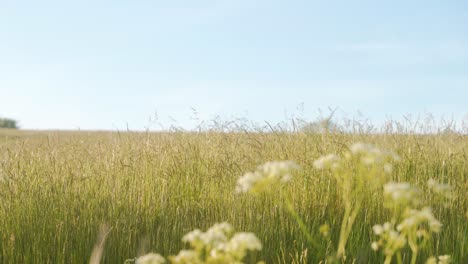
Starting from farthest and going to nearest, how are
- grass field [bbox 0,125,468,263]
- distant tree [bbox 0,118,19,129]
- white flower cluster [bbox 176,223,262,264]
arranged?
distant tree [bbox 0,118,19,129] < grass field [bbox 0,125,468,263] < white flower cluster [bbox 176,223,262,264]

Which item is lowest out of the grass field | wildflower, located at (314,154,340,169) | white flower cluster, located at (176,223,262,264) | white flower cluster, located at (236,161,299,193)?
the grass field

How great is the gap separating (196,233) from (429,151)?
4891 millimetres

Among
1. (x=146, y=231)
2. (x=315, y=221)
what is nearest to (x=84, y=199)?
(x=146, y=231)

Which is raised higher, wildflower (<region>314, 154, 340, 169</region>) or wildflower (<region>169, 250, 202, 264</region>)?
wildflower (<region>314, 154, 340, 169</region>)

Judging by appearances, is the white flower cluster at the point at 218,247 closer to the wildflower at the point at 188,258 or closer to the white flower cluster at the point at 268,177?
the wildflower at the point at 188,258

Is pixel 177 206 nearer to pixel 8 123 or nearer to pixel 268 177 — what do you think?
pixel 268 177

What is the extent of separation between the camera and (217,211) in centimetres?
431

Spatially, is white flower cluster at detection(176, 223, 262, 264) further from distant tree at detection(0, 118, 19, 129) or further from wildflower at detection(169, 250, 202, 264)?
distant tree at detection(0, 118, 19, 129)

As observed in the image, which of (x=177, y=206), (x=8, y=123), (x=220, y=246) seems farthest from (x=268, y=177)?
(x=8, y=123)

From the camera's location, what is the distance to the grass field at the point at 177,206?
12.4ft

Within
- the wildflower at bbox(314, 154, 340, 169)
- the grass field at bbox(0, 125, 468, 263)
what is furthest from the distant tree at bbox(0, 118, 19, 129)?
the wildflower at bbox(314, 154, 340, 169)

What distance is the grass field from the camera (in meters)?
3.77

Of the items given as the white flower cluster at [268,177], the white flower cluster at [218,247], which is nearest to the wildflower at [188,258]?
the white flower cluster at [218,247]

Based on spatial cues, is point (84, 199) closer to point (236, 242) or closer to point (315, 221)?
point (315, 221)
